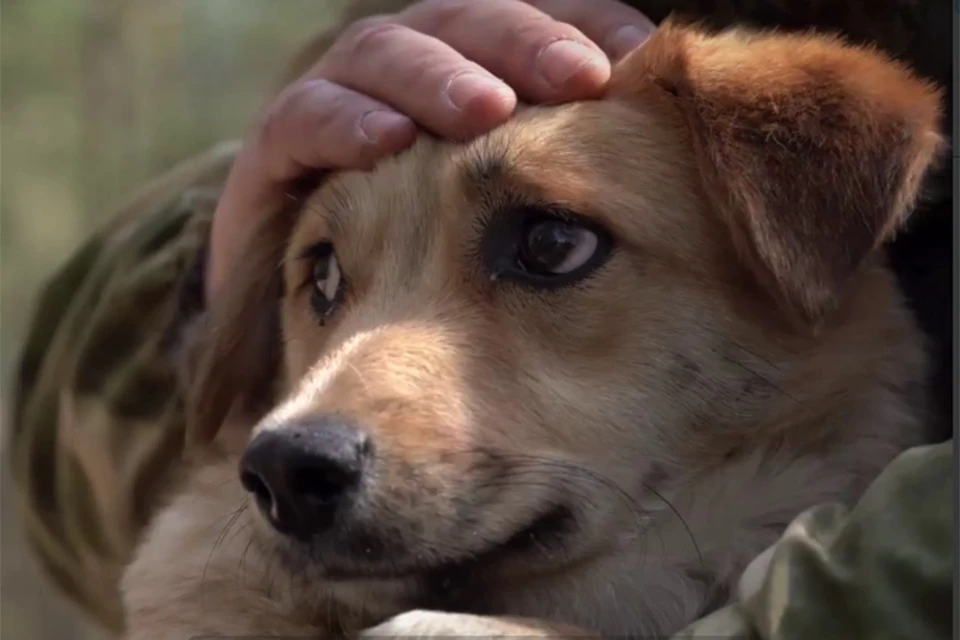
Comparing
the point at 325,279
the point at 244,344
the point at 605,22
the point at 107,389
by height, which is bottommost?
the point at 107,389

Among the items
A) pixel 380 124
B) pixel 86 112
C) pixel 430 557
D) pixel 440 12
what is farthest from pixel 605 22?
pixel 86 112

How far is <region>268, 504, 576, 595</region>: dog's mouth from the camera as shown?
0.94 m

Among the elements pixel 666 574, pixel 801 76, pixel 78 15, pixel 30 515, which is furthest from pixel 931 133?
pixel 78 15

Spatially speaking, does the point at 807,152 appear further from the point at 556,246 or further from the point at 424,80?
the point at 424,80

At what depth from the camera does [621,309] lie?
3.57 feet

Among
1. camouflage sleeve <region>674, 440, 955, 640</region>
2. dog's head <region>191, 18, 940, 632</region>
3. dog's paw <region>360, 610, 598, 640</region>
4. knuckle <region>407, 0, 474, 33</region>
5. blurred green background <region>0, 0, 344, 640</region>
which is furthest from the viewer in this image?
blurred green background <region>0, 0, 344, 640</region>

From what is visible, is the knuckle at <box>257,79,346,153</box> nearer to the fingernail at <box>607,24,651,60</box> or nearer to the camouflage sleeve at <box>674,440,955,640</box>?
the fingernail at <box>607,24,651,60</box>

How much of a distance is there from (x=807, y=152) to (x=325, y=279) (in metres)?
0.56

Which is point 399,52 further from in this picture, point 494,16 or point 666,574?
point 666,574

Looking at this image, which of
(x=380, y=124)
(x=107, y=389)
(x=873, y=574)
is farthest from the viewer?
(x=107, y=389)

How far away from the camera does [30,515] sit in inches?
74.3

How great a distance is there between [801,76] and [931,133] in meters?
0.14

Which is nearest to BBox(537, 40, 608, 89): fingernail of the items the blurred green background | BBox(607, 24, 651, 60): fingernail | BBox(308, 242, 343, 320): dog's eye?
BBox(607, 24, 651, 60): fingernail

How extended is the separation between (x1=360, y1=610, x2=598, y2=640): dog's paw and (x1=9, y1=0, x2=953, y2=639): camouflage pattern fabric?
611 mm
